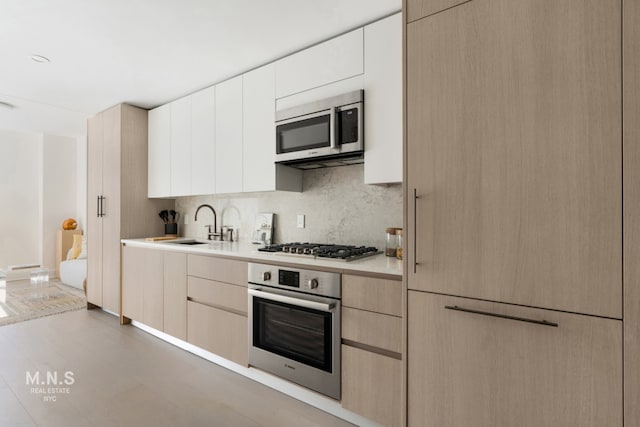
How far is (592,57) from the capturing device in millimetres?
1074

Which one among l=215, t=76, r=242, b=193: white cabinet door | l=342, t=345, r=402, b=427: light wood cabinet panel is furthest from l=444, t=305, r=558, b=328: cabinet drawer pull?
l=215, t=76, r=242, b=193: white cabinet door

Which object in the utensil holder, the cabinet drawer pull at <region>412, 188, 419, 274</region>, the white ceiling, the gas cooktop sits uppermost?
the white ceiling

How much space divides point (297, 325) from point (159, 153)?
2584 mm

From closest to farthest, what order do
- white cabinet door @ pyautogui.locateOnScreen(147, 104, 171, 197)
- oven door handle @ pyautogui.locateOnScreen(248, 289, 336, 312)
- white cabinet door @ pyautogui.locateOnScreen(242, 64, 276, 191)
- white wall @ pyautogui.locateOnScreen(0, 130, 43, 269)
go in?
oven door handle @ pyautogui.locateOnScreen(248, 289, 336, 312) → white cabinet door @ pyautogui.locateOnScreen(242, 64, 276, 191) → white cabinet door @ pyautogui.locateOnScreen(147, 104, 171, 197) → white wall @ pyautogui.locateOnScreen(0, 130, 43, 269)

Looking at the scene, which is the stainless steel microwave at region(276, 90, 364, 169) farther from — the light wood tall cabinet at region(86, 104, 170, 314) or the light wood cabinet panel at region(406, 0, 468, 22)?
the light wood tall cabinet at region(86, 104, 170, 314)

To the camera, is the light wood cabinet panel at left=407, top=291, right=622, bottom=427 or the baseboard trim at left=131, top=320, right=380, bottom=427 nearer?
the light wood cabinet panel at left=407, top=291, right=622, bottom=427

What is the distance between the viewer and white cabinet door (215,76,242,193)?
275 cm

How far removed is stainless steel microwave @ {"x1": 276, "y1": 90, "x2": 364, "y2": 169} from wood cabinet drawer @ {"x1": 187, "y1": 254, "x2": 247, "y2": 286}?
0.84 metres

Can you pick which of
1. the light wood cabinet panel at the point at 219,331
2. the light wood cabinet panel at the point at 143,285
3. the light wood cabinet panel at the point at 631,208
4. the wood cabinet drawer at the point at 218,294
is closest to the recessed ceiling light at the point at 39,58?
the light wood cabinet panel at the point at 143,285

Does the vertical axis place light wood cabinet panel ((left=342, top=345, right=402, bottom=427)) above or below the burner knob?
below

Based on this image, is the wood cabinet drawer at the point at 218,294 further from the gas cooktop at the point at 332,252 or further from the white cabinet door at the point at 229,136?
the white cabinet door at the point at 229,136

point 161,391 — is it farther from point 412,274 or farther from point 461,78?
point 461,78

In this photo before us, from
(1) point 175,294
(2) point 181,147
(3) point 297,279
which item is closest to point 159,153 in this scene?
(2) point 181,147

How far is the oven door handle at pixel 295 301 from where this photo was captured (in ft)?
6.11
